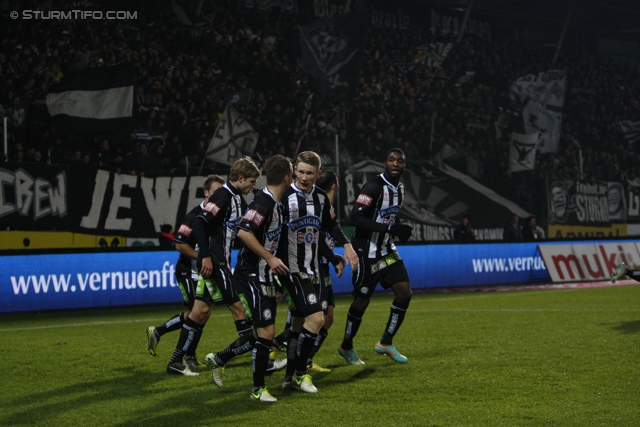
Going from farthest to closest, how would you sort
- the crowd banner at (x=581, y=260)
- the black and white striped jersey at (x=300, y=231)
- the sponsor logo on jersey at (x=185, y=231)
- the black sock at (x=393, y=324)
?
Answer: the crowd banner at (x=581, y=260) → the black sock at (x=393, y=324) → the sponsor logo on jersey at (x=185, y=231) → the black and white striped jersey at (x=300, y=231)

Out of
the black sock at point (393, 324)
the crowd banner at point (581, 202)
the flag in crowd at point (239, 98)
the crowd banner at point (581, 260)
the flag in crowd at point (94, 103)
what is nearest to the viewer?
the black sock at point (393, 324)

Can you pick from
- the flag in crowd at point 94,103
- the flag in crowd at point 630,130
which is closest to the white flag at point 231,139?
the flag in crowd at point 94,103

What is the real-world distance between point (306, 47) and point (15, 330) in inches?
641

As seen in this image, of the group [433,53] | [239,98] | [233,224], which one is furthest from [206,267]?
[433,53]

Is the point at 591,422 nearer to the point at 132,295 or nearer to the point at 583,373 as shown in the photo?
the point at 583,373

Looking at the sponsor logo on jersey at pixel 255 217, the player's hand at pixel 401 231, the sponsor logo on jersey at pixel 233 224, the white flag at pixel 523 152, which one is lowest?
the player's hand at pixel 401 231

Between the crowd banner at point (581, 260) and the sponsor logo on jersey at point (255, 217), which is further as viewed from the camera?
the crowd banner at point (581, 260)

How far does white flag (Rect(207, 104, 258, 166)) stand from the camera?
70.3 feet

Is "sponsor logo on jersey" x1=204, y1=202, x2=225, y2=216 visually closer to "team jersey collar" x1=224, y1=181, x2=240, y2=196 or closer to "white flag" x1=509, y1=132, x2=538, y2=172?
"team jersey collar" x1=224, y1=181, x2=240, y2=196

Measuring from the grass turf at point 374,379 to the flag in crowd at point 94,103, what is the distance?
7857 millimetres

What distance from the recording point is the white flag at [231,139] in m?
21.4

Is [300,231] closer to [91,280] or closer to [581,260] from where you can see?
[91,280]

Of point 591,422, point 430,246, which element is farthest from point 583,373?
point 430,246

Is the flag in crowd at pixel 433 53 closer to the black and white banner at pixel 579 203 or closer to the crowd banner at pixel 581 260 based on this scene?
the black and white banner at pixel 579 203
